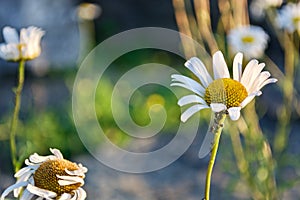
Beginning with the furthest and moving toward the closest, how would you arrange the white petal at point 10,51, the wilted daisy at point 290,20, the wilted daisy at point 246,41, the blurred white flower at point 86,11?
the blurred white flower at point 86,11, the wilted daisy at point 246,41, the wilted daisy at point 290,20, the white petal at point 10,51

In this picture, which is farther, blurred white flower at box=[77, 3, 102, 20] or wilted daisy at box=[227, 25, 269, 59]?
blurred white flower at box=[77, 3, 102, 20]

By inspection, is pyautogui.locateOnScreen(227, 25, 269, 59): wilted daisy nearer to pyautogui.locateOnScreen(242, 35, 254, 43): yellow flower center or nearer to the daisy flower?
pyautogui.locateOnScreen(242, 35, 254, 43): yellow flower center

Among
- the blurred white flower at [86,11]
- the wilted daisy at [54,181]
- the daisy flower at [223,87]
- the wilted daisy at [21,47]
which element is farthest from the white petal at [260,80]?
the blurred white flower at [86,11]

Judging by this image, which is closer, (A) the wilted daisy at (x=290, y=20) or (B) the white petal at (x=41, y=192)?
(B) the white petal at (x=41, y=192)

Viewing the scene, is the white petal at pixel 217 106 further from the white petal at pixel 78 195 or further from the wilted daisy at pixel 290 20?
the wilted daisy at pixel 290 20

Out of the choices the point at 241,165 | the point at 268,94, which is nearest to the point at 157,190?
the point at 241,165

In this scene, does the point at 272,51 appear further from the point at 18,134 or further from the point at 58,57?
the point at 18,134

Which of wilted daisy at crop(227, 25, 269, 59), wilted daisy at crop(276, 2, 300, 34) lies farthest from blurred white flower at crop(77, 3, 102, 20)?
wilted daisy at crop(276, 2, 300, 34)

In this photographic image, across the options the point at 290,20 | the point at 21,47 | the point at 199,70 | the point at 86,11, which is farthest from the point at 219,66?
the point at 86,11
